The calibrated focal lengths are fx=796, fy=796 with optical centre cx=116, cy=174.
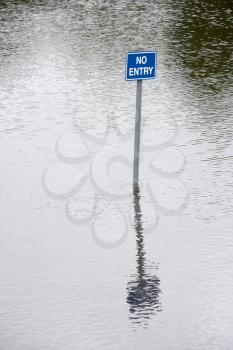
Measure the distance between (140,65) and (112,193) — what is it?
1.58 m

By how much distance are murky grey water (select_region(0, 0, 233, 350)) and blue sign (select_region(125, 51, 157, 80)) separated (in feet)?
4.66

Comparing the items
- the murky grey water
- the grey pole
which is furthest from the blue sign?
the murky grey water

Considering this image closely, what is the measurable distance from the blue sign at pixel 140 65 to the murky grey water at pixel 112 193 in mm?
1419

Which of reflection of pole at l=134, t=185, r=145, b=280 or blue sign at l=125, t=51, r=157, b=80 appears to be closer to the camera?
reflection of pole at l=134, t=185, r=145, b=280

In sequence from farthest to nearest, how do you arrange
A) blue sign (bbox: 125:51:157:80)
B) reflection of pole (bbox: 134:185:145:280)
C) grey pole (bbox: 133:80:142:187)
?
grey pole (bbox: 133:80:142:187), blue sign (bbox: 125:51:157:80), reflection of pole (bbox: 134:185:145:280)

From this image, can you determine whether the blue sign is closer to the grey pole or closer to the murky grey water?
the grey pole

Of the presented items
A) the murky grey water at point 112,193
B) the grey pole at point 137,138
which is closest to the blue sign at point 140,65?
the grey pole at point 137,138

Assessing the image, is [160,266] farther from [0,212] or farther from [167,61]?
[167,61]

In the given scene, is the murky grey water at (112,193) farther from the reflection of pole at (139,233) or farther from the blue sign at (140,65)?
the blue sign at (140,65)

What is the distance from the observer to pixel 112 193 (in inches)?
381

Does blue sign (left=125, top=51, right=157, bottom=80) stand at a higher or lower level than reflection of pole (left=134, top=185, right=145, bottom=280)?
Result: higher

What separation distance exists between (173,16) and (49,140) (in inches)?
319

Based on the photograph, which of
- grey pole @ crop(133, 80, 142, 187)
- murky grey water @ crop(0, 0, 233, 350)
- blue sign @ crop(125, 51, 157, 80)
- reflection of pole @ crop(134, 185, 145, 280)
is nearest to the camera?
murky grey water @ crop(0, 0, 233, 350)

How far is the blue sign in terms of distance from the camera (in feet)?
30.3
